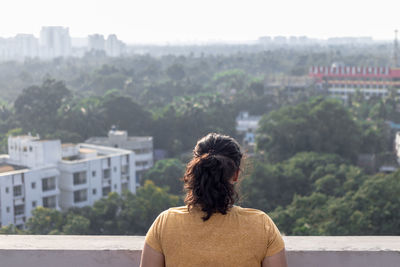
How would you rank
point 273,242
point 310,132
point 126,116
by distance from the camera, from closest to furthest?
point 273,242, point 310,132, point 126,116

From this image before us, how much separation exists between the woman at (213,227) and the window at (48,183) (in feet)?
43.0

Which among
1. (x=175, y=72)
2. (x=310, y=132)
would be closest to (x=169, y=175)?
(x=310, y=132)

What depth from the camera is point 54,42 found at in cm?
8506

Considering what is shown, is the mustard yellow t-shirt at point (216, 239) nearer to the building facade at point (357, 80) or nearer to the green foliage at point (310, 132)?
the green foliage at point (310, 132)

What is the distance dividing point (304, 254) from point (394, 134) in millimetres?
24756

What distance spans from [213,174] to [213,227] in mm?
122

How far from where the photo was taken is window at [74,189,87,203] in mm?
14766

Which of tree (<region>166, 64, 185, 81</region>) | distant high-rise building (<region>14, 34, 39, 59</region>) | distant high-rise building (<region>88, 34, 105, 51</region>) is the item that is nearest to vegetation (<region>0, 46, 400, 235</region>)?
tree (<region>166, 64, 185, 81</region>)

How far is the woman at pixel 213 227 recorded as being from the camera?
137cm

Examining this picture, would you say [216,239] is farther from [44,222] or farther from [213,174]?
[44,222]

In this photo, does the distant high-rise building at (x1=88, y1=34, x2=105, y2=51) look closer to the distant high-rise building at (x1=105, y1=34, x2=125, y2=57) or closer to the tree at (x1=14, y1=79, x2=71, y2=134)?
the distant high-rise building at (x1=105, y1=34, x2=125, y2=57)

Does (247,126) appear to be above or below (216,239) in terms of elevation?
below

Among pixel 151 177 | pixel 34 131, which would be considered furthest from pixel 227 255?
pixel 34 131

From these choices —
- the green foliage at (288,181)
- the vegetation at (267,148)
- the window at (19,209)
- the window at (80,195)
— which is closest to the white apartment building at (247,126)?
the vegetation at (267,148)
